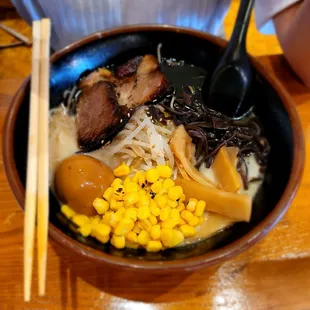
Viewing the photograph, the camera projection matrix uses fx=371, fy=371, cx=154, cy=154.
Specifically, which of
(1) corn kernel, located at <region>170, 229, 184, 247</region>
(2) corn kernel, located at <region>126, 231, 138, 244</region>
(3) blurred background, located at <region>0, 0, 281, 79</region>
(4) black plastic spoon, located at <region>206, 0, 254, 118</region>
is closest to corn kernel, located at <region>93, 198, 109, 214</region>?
(2) corn kernel, located at <region>126, 231, 138, 244</region>

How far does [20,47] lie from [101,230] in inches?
46.0

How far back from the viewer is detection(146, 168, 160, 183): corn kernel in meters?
1.10

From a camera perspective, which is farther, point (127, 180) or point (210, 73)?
point (210, 73)

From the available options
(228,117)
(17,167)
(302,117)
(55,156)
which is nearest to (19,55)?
(55,156)

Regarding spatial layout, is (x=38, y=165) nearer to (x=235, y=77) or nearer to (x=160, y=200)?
(x=160, y=200)

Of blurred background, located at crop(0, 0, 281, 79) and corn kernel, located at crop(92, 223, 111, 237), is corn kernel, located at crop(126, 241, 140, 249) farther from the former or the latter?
blurred background, located at crop(0, 0, 281, 79)

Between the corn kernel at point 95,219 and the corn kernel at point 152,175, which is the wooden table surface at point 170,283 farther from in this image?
the corn kernel at point 152,175

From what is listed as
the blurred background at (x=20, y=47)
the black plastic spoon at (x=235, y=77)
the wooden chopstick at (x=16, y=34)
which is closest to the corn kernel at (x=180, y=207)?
the black plastic spoon at (x=235, y=77)

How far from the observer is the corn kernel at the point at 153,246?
1034mm

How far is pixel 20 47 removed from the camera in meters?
1.79

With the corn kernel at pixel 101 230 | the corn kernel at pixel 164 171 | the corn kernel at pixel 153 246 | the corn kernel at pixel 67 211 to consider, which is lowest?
the corn kernel at pixel 153 246

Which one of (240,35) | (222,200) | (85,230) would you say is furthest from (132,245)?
(240,35)

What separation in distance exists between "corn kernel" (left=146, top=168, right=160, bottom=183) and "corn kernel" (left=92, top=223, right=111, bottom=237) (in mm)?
183

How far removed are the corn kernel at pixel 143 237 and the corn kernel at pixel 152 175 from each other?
0.49ft
